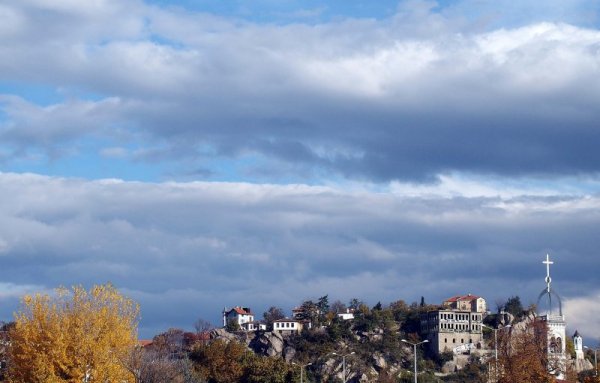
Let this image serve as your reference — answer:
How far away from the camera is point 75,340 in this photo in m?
75.1

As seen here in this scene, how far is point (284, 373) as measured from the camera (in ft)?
366

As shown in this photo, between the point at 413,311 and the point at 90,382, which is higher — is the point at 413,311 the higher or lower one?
the higher one

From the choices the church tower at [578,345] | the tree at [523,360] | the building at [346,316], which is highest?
the building at [346,316]

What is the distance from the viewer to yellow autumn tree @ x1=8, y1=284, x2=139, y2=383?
241ft

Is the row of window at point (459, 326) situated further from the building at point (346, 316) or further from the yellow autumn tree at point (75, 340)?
the yellow autumn tree at point (75, 340)

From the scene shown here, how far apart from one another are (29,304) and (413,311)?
125010 millimetres

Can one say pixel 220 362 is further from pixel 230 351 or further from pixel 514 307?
pixel 514 307

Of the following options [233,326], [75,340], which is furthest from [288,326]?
[75,340]

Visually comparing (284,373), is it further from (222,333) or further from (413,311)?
(413,311)

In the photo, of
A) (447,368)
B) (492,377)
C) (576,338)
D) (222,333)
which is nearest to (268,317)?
(222,333)

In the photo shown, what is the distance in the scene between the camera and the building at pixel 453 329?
17838cm

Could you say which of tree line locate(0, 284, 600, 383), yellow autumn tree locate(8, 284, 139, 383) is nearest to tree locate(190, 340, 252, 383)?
tree line locate(0, 284, 600, 383)

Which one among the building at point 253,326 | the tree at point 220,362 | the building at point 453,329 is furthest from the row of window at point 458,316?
the tree at point 220,362

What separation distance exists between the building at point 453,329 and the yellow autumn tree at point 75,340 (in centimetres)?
10793
